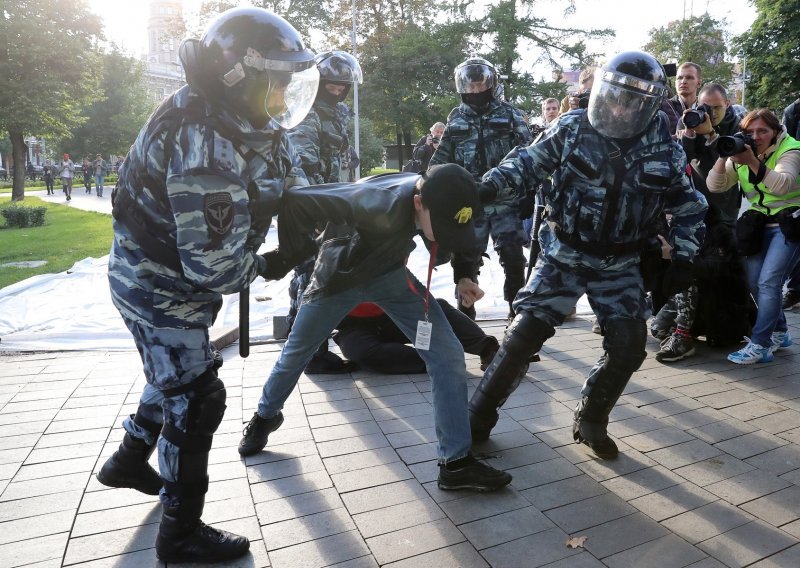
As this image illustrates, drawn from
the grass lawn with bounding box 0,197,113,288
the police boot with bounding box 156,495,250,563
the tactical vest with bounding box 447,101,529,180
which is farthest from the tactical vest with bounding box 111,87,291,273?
the grass lawn with bounding box 0,197,113,288

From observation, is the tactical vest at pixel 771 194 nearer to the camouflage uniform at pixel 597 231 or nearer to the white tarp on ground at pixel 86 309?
the camouflage uniform at pixel 597 231

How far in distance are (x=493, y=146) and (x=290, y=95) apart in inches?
124

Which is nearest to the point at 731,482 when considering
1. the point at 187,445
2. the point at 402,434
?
the point at 402,434

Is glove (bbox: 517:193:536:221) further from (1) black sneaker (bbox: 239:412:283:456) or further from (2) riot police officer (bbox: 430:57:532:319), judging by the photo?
(1) black sneaker (bbox: 239:412:283:456)

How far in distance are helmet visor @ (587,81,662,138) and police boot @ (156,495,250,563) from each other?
2.41 meters

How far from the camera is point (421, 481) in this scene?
3.11 m

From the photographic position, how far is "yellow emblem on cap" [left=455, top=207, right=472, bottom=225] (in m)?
2.49

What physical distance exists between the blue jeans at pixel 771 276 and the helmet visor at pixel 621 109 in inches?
95.3

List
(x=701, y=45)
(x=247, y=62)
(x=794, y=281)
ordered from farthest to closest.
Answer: (x=701, y=45), (x=794, y=281), (x=247, y=62)

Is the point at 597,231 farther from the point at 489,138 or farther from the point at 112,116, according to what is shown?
the point at 112,116

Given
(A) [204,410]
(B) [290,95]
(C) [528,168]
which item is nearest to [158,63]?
(C) [528,168]

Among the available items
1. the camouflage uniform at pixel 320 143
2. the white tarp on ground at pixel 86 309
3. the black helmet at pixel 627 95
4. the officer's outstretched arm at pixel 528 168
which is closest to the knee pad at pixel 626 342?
the officer's outstretched arm at pixel 528 168

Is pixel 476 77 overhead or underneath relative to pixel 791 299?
overhead

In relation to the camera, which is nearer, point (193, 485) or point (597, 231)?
point (193, 485)
